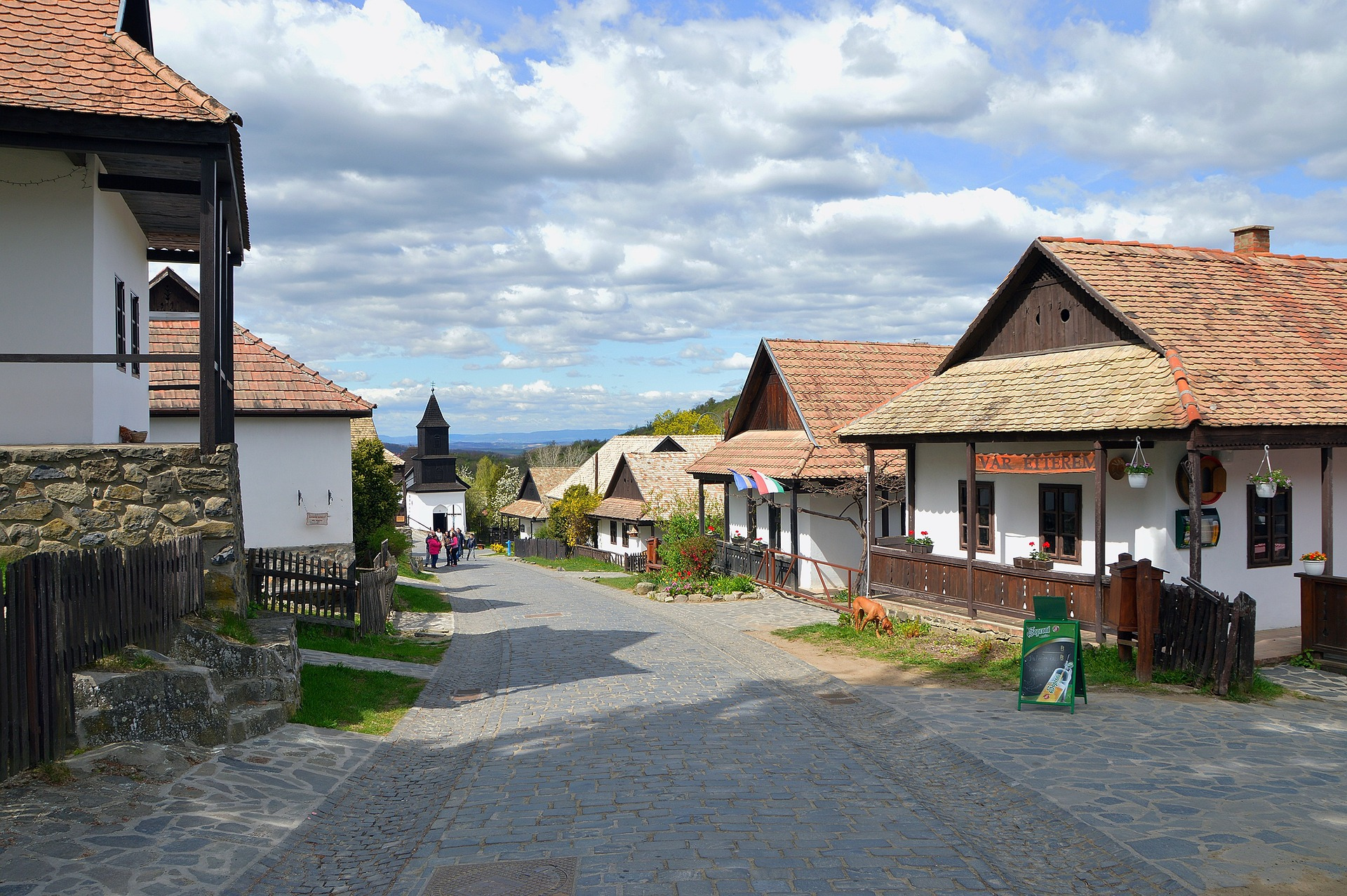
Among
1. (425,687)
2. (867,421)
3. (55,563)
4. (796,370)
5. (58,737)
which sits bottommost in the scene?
(425,687)

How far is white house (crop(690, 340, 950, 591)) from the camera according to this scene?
2436 centimetres

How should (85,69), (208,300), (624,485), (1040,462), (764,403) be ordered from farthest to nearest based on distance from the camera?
1. (624,485)
2. (764,403)
3. (1040,462)
4. (85,69)
5. (208,300)

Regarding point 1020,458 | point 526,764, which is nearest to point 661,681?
point 526,764

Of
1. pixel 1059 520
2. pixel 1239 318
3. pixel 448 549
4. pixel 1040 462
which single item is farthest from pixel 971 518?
pixel 448 549

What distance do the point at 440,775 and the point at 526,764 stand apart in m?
0.77

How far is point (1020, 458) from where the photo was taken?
15305 mm

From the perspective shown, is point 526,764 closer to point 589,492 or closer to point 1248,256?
point 1248,256

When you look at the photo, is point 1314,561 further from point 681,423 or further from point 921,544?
point 681,423

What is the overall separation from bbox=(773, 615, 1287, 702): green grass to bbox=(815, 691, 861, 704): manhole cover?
5.39 ft

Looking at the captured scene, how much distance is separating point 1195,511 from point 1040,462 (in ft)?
8.04

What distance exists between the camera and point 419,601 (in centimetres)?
2570

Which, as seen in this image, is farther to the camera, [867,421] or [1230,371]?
[867,421]

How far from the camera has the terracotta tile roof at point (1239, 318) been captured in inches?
533

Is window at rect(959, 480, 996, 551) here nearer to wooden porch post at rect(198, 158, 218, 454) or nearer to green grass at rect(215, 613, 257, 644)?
green grass at rect(215, 613, 257, 644)
